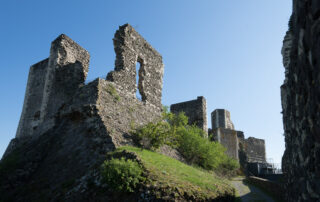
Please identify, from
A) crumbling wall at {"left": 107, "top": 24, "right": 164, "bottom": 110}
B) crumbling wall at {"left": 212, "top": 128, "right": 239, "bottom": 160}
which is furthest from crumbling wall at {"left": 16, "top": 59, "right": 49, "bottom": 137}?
crumbling wall at {"left": 212, "top": 128, "right": 239, "bottom": 160}

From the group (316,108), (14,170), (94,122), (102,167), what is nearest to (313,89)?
(316,108)

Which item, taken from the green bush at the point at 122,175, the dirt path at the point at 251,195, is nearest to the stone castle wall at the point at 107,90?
the green bush at the point at 122,175

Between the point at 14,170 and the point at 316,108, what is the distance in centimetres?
1013

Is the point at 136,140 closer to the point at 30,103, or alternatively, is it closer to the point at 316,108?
the point at 316,108

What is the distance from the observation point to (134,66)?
45.8 feet

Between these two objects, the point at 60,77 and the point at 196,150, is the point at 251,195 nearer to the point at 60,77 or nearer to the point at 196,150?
the point at 196,150

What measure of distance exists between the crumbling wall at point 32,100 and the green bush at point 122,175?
45.1 feet

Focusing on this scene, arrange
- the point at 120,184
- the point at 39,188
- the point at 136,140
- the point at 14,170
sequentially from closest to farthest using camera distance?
the point at 120,184 < the point at 39,188 < the point at 14,170 < the point at 136,140

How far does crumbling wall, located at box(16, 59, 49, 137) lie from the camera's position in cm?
1934

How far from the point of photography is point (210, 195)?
7.15 metres

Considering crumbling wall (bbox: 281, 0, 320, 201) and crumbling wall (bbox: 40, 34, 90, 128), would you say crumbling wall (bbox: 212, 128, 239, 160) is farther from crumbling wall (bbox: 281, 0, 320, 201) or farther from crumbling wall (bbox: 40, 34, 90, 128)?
crumbling wall (bbox: 281, 0, 320, 201)

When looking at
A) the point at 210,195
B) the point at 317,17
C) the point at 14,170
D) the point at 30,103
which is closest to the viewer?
the point at 317,17

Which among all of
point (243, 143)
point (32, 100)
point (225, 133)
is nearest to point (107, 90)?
point (32, 100)

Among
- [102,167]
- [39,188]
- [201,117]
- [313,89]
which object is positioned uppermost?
[201,117]
